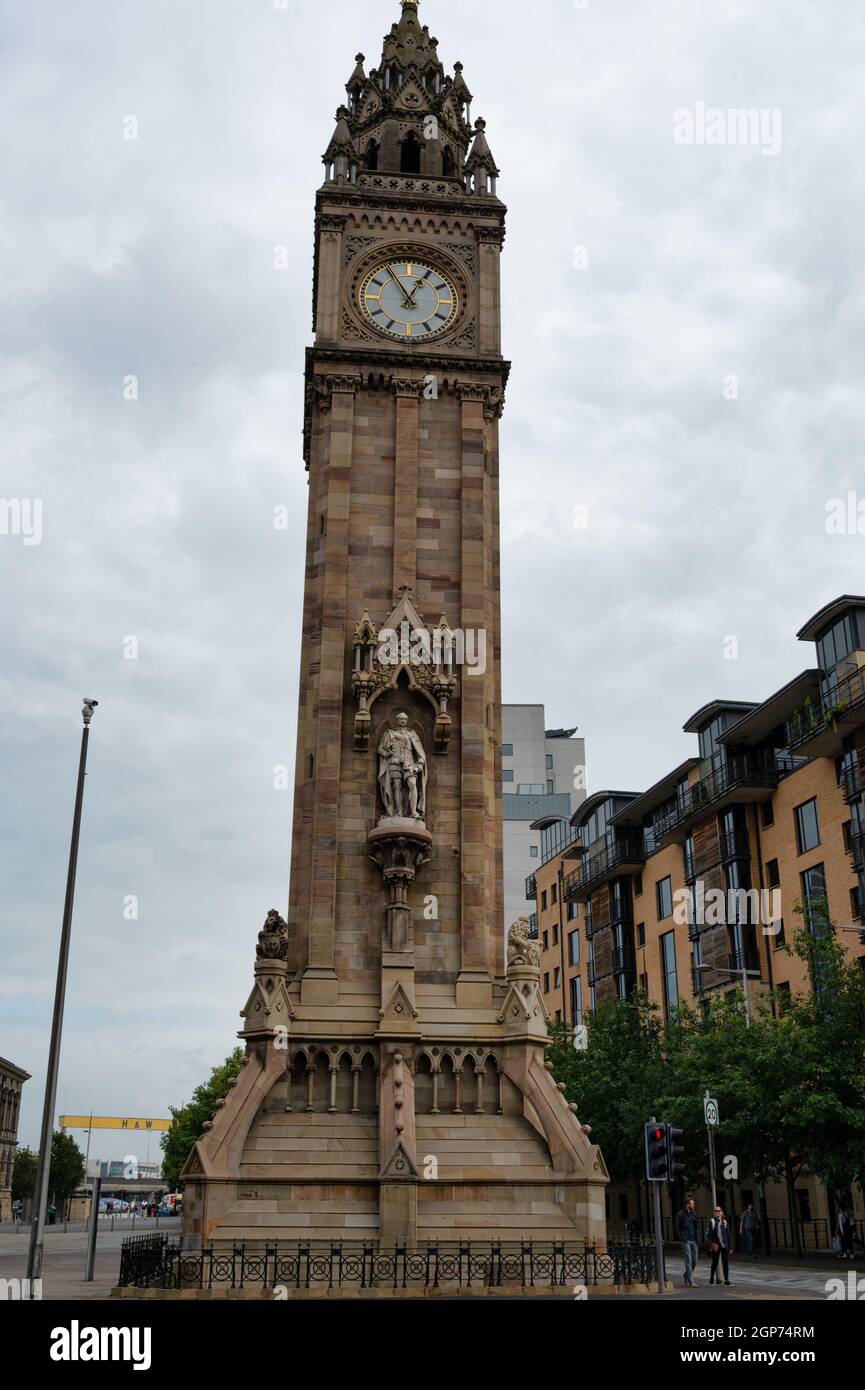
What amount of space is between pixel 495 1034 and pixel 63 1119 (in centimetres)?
9753

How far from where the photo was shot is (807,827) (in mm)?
59625

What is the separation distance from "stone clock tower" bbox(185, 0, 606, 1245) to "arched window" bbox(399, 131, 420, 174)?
0.29ft

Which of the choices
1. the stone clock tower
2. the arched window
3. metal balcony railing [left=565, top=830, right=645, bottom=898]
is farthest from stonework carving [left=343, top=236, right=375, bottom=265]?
metal balcony railing [left=565, top=830, right=645, bottom=898]

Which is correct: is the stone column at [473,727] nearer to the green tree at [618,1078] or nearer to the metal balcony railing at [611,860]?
the green tree at [618,1078]

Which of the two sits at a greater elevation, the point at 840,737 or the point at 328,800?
the point at 840,737

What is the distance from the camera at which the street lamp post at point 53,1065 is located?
2467cm

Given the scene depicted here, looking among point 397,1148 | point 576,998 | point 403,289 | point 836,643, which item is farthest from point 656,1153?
point 576,998

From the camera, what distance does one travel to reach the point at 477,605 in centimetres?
3566

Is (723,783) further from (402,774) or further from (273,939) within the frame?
(273,939)

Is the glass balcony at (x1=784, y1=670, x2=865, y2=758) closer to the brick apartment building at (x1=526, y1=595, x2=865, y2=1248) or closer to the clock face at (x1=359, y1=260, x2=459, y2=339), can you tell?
the brick apartment building at (x1=526, y1=595, x2=865, y2=1248)

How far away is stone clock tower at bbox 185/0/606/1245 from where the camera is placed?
28672mm
